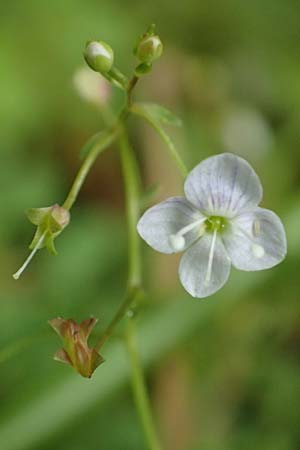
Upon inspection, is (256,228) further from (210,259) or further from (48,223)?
(48,223)

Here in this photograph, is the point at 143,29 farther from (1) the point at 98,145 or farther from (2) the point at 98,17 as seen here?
(1) the point at 98,145

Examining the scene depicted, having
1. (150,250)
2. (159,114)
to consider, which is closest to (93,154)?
(159,114)

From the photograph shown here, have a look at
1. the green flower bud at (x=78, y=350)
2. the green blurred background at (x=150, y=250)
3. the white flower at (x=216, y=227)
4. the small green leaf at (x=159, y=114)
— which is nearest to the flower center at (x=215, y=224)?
the white flower at (x=216, y=227)

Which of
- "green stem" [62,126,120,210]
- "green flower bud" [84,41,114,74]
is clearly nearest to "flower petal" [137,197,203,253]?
"green stem" [62,126,120,210]

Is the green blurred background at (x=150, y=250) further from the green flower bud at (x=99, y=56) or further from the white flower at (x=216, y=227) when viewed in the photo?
the green flower bud at (x=99, y=56)

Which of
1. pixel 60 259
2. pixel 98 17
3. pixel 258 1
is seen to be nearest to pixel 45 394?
pixel 60 259

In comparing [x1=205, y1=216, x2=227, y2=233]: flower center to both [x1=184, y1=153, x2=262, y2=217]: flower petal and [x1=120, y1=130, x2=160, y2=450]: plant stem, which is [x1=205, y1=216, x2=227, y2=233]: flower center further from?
[x1=120, y1=130, x2=160, y2=450]: plant stem
